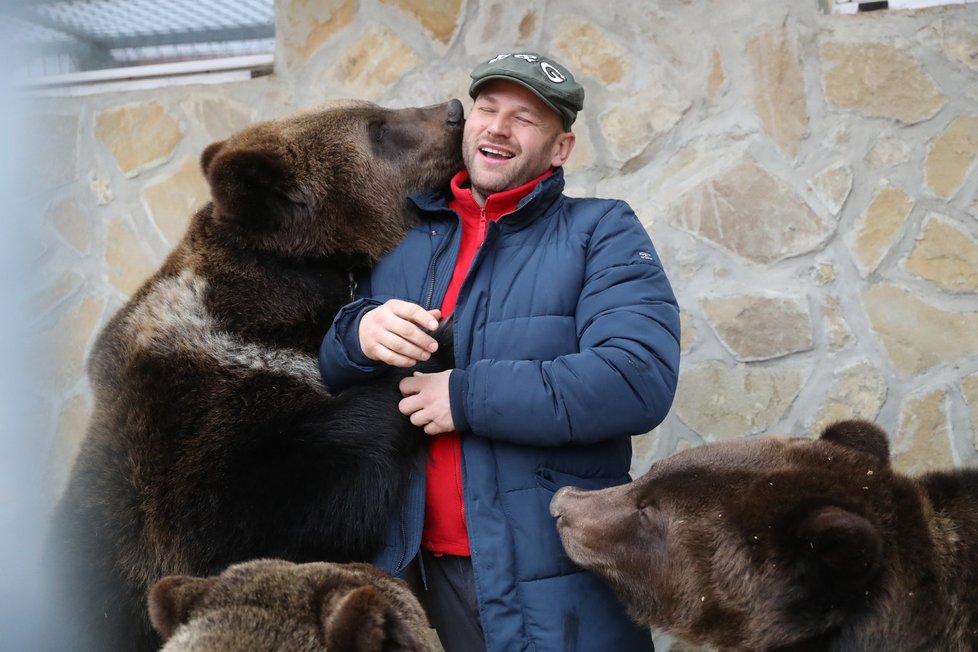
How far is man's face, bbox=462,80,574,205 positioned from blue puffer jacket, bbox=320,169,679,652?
14 centimetres

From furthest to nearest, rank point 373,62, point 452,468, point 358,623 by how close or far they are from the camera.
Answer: point 373,62 < point 452,468 < point 358,623

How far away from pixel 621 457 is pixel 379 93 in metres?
2.65

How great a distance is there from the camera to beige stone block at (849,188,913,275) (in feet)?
13.0

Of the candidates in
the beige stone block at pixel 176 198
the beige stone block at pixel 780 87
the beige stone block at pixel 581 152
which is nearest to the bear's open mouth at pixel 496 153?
the beige stone block at pixel 581 152

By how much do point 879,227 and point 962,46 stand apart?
0.79 meters

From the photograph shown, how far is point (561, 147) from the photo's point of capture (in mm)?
2816

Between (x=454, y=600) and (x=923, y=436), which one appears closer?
(x=454, y=600)

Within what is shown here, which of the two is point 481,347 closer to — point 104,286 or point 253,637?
point 253,637

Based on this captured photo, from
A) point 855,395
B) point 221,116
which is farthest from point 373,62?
point 855,395

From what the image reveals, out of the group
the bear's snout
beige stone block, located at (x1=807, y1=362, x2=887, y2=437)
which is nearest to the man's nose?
the bear's snout

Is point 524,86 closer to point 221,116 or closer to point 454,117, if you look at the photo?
point 454,117

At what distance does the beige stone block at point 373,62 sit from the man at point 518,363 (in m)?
1.85

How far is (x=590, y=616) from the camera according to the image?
238 centimetres

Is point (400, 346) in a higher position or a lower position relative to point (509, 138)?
lower
